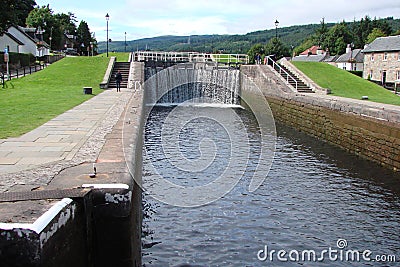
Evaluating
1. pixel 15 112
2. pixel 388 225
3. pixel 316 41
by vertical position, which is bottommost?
pixel 388 225

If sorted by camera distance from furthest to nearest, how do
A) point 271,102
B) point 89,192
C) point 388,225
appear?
point 271,102
point 388,225
point 89,192

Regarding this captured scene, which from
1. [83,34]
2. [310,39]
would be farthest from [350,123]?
[310,39]

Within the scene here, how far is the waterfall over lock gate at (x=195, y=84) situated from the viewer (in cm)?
3503

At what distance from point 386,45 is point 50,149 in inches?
2180

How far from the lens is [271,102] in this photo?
2872cm

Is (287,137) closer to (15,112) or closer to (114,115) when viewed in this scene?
(114,115)

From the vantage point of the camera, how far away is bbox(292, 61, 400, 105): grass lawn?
28.0 meters

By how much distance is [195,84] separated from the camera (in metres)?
36.6

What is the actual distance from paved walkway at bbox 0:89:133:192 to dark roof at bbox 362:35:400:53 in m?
48.6

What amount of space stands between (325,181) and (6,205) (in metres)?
9.24

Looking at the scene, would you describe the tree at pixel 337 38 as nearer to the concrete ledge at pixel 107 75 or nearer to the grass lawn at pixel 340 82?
the grass lawn at pixel 340 82

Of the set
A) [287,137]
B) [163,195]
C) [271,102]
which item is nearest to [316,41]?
[271,102]

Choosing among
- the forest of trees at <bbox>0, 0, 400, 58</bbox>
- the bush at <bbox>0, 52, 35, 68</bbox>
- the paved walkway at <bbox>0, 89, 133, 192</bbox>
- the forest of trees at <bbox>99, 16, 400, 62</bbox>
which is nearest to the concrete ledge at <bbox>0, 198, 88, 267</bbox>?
the paved walkway at <bbox>0, 89, 133, 192</bbox>

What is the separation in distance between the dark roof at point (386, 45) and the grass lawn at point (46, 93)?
118ft
